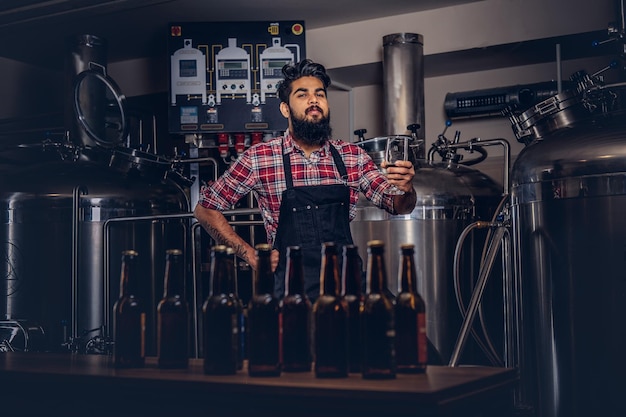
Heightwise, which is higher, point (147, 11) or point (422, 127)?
point (147, 11)

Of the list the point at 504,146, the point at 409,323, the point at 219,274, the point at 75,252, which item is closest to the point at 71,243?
the point at 75,252

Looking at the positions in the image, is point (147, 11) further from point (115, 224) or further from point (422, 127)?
point (422, 127)

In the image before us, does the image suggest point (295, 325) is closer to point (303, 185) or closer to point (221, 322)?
point (221, 322)

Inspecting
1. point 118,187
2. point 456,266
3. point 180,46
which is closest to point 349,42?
point 180,46

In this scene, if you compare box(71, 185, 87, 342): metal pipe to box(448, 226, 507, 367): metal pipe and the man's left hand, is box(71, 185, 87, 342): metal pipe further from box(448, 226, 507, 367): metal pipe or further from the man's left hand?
the man's left hand

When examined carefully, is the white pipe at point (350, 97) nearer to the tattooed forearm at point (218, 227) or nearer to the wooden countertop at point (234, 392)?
the tattooed forearm at point (218, 227)

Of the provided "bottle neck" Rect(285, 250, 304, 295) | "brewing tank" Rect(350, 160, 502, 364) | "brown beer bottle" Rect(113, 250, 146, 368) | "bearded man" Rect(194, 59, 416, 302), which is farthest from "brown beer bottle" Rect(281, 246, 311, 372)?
"brewing tank" Rect(350, 160, 502, 364)

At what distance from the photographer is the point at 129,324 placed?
178 cm

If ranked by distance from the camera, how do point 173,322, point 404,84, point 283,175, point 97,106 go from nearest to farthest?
1. point 173,322
2. point 283,175
3. point 404,84
4. point 97,106

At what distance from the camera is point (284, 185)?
309cm

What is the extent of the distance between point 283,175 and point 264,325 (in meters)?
1.56

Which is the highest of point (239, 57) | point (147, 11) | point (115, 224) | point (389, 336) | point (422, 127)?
point (147, 11)

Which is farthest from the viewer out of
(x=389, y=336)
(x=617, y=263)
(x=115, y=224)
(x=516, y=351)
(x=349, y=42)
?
(x=349, y=42)

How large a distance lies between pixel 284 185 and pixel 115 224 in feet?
6.58
